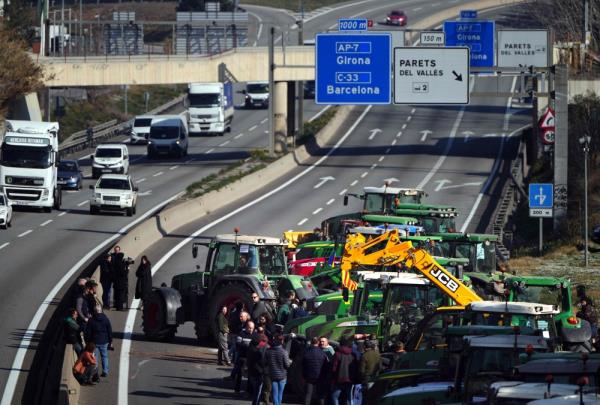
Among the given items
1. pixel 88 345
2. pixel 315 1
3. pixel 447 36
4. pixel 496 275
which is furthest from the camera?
pixel 315 1

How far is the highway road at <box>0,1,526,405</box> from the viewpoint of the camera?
28.5 metres

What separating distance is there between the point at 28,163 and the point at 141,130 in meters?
31.8

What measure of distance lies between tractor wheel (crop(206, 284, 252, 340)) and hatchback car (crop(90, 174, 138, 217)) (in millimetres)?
24571

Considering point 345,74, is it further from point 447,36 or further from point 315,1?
point 315,1

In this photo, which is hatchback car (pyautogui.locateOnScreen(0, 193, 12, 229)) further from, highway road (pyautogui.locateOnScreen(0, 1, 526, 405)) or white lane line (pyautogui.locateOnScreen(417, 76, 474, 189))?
white lane line (pyautogui.locateOnScreen(417, 76, 474, 189))

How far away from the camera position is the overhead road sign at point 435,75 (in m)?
48.2

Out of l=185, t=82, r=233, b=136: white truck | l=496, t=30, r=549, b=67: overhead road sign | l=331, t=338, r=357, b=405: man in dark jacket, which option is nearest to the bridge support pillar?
l=185, t=82, r=233, b=136: white truck

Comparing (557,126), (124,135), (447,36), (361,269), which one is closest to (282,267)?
(361,269)

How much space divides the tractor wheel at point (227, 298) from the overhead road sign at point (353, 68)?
79.2ft

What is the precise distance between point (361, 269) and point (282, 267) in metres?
1.70

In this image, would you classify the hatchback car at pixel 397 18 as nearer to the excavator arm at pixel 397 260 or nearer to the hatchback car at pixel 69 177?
the hatchback car at pixel 69 177

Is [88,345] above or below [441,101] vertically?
below

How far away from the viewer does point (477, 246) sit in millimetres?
32719

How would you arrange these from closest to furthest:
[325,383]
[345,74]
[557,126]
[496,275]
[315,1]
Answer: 1. [325,383]
2. [496,275]
3. [557,126]
4. [345,74]
5. [315,1]
